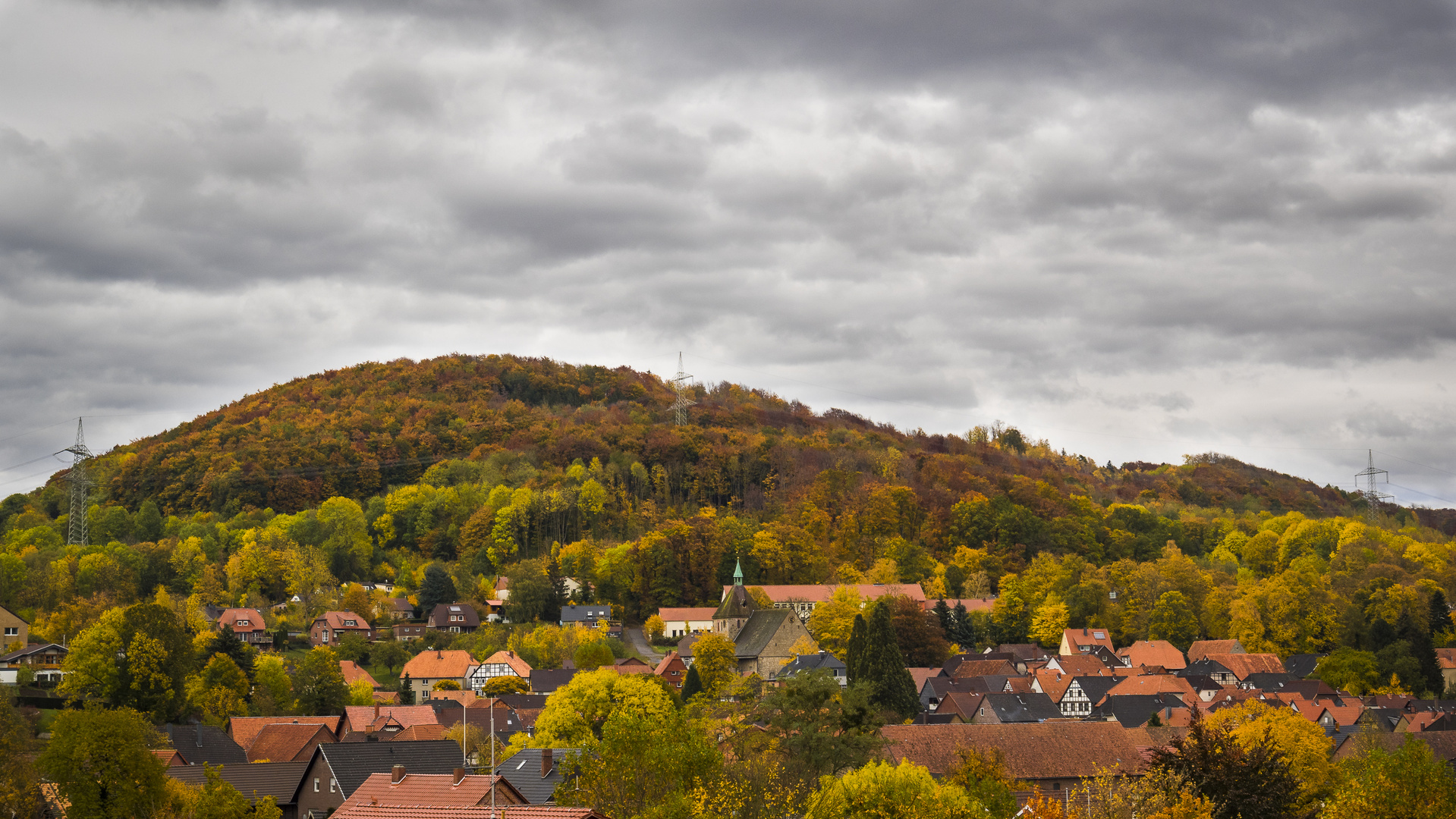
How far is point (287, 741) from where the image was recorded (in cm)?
5975

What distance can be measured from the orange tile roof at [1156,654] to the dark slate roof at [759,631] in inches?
1055

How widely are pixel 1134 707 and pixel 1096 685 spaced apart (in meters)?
6.52

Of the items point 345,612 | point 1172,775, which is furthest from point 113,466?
point 1172,775

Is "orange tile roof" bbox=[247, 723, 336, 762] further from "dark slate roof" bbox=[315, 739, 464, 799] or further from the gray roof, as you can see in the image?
the gray roof

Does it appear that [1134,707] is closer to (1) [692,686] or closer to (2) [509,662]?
(1) [692,686]

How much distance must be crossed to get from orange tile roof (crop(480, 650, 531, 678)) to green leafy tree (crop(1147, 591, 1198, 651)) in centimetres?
5178

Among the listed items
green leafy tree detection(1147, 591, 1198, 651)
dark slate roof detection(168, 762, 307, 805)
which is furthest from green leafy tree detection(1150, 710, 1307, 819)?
green leafy tree detection(1147, 591, 1198, 651)

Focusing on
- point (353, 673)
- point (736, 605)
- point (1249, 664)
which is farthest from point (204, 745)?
point (1249, 664)

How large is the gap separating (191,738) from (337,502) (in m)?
77.9

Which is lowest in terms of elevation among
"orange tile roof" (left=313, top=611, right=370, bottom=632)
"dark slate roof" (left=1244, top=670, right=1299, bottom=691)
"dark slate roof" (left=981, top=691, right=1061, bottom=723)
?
"dark slate roof" (left=1244, top=670, right=1299, bottom=691)

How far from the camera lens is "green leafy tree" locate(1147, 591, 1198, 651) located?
106 m

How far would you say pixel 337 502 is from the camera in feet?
434

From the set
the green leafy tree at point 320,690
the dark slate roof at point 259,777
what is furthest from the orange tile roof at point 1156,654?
the dark slate roof at point 259,777

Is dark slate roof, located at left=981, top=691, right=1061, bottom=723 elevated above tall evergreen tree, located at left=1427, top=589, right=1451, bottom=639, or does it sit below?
below
